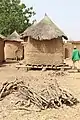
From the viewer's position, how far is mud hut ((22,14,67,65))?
1636cm

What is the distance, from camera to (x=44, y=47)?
54.2 ft

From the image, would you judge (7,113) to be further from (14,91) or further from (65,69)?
(65,69)

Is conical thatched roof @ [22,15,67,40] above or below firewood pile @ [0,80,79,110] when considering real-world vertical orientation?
above

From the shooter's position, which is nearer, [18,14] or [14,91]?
[14,91]

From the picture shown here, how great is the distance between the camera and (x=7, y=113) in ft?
21.2

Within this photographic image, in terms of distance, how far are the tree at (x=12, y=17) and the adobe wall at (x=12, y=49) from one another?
21.8 ft

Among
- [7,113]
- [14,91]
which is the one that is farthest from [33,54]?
[7,113]

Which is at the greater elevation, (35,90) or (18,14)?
(18,14)

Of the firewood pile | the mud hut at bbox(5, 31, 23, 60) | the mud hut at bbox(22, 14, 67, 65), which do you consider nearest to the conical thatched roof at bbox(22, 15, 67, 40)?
the mud hut at bbox(22, 14, 67, 65)

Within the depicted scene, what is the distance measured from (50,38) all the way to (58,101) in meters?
9.43

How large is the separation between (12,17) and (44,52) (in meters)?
17.6

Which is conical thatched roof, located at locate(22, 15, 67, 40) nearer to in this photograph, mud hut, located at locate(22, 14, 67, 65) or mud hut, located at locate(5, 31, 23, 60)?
mud hut, located at locate(22, 14, 67, 65)

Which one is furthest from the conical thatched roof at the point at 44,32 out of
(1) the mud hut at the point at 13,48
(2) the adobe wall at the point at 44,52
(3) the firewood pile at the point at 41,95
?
(1) the mud hut at the point at 13,48

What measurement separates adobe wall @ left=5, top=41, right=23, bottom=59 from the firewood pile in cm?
1887
